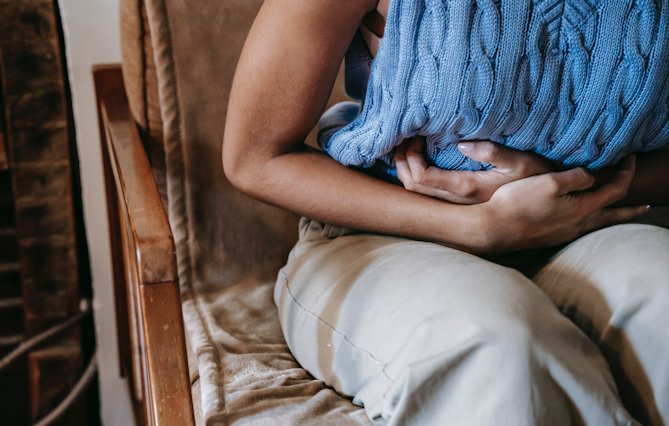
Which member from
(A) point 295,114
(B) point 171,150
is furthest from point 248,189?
(B) point 171,150

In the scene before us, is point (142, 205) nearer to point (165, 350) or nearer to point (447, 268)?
point (165, 350)

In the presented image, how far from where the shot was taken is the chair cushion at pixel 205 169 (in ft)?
3.29

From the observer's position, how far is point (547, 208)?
0.79m

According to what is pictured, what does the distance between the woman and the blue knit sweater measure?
34 mm

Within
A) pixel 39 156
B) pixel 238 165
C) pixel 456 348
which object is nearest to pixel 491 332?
pixel 456 348

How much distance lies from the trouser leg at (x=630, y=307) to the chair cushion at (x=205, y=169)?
14.8 inches

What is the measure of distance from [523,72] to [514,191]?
0.13 metres

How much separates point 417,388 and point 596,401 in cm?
14

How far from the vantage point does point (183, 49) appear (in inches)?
40.0

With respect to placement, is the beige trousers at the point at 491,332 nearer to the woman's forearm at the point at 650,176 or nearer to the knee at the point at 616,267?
the knee at the point at 616,267

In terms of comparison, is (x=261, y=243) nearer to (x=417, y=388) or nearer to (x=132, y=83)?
(x=132, y=83)

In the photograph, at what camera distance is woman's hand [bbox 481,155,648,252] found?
30.8 inches

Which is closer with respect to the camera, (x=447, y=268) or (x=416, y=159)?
(x=447, y=268)

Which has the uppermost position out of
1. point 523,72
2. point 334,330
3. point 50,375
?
point 523,72
